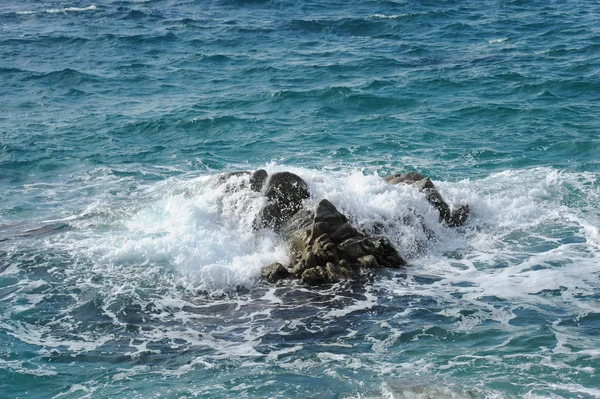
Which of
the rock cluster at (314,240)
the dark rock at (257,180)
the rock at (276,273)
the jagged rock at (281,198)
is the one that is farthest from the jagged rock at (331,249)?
the dark rock at (257,180)

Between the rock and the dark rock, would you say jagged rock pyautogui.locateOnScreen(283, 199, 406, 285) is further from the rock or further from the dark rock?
the dark rock

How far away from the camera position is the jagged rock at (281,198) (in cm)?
1550

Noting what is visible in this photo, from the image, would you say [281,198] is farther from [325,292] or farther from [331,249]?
[325,292]

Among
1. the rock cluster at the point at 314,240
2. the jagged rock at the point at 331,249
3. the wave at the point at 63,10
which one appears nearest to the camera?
the jagged rock at the point at 331,249

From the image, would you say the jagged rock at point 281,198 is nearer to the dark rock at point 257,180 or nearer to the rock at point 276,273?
the dark rock at point 257,180

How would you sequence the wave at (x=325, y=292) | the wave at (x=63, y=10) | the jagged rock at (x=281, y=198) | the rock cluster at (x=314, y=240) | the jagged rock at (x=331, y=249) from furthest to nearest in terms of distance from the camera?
the wave at (x=63, y=10) < the jagged rock at (x=281, y=198) < the rock cluster at (x=314, y=240) < the jagged rock at (x=331, y=249) < the wave at (x=325, y=292)

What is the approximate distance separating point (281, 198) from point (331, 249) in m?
1.97

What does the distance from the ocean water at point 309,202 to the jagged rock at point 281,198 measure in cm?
30

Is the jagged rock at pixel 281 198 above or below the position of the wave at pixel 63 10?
below

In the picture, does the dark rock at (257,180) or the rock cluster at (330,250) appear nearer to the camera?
the rock cluster at (330,250)

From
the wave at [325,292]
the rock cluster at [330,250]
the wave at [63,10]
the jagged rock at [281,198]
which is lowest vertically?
the wave at [325,292]

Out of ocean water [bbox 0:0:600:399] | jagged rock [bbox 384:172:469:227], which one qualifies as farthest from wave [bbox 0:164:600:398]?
jagged rock [bbox 384:172:469:227]

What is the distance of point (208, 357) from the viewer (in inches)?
457

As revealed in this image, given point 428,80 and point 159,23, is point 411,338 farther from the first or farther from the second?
point 159,23
